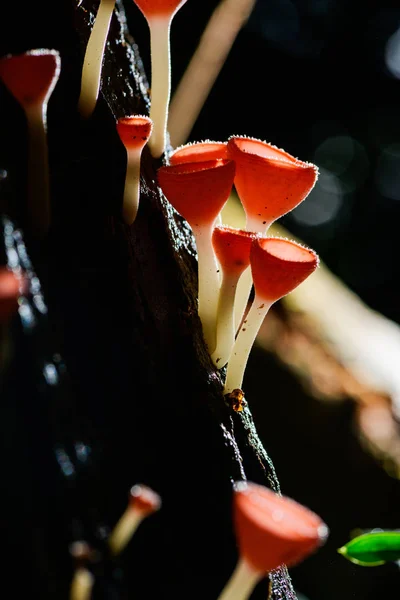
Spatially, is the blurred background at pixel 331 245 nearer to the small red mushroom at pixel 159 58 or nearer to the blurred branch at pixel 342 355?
the blurred branch at pixel 342 355

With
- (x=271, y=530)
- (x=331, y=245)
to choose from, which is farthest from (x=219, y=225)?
(x=331, y=245)

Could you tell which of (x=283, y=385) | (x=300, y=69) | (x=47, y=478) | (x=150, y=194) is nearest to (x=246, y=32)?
(x=300, y=69)

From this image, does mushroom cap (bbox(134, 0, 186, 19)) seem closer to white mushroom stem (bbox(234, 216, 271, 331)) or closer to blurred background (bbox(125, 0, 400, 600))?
white mushroom stem (bbox(234, 216, 271, 331))

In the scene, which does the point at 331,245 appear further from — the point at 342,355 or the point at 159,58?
the point at 159,58

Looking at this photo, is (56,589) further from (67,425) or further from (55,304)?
(55,304)

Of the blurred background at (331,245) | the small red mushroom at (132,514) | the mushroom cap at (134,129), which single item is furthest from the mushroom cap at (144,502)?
the blurred background at (331,245)

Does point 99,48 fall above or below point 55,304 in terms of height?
above

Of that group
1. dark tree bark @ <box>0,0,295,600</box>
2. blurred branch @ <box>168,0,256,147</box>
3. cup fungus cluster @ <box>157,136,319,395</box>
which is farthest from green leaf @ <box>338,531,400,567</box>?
blurred branch @ <box>168,0,256,147</box>
